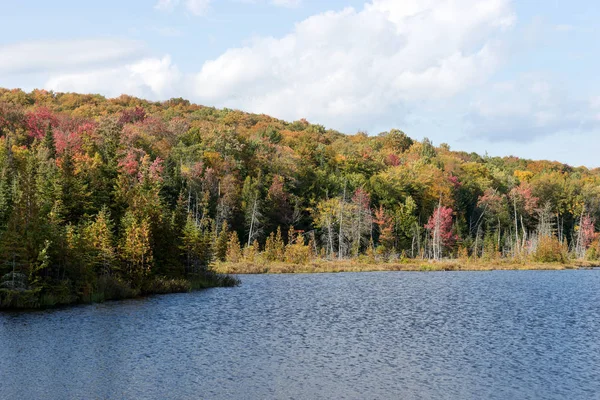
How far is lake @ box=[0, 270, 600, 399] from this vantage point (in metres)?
23.0

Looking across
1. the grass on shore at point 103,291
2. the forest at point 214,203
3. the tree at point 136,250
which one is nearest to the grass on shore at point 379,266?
the forest at point 214,203

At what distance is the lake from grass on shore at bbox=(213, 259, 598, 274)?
88.9 feet

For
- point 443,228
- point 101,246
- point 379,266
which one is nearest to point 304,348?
point 101,246

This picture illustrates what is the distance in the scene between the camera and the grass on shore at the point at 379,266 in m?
79.4

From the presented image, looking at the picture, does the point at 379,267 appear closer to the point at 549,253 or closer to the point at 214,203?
the point at 214,203

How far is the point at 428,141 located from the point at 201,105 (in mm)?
68788

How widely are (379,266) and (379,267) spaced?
2.49ft

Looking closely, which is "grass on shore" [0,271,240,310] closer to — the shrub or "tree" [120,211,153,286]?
"tree" [120,211,153,286]

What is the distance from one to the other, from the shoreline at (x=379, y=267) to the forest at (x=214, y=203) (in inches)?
61.0

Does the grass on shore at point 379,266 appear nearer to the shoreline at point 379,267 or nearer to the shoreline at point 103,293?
the shoreline at point 379,267

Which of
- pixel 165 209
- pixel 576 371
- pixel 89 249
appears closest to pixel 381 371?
pixel 576 371

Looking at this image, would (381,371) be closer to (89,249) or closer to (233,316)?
(233,316)

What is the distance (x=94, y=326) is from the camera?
34.7m

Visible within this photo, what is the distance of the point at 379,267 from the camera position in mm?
88625
